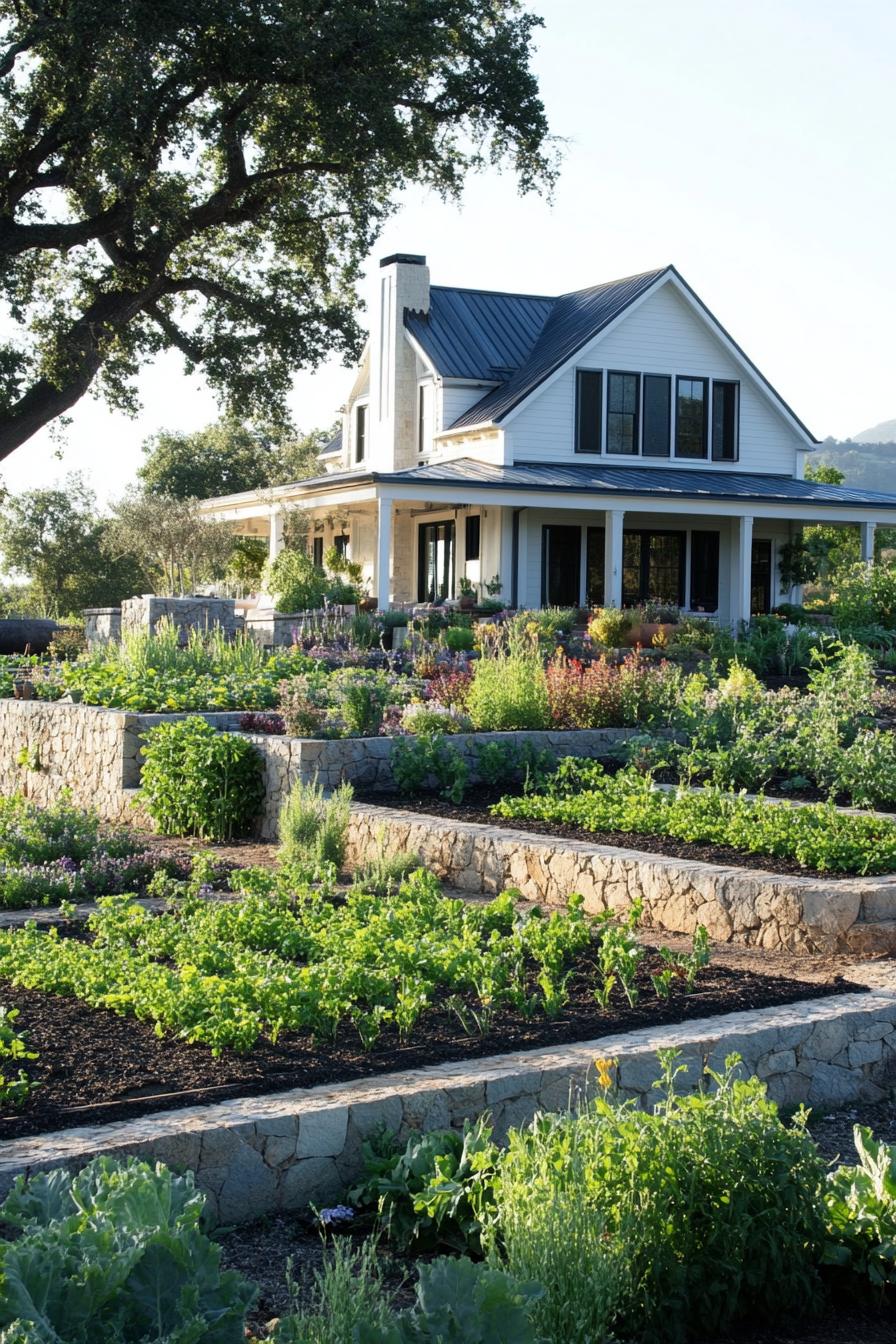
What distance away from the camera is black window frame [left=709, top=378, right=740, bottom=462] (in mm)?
28791

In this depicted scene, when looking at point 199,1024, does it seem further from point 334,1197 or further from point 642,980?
point 642,980

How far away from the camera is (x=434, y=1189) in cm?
393

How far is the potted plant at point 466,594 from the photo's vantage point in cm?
2392

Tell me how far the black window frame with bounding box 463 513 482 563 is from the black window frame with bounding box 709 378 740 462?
5.11m

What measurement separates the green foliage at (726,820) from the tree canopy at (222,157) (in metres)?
14.6

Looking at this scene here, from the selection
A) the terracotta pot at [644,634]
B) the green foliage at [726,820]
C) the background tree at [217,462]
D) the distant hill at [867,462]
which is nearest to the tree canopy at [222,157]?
the terracotta pot at [644,634]

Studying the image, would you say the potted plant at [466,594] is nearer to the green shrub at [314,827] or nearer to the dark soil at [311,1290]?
the green shrub at [314,827]

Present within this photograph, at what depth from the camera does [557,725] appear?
12789 millimetres

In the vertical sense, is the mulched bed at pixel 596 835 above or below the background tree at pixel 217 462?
below

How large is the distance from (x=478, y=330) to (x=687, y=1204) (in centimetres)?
2735

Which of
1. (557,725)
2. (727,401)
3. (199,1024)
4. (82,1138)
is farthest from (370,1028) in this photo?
(727,401)

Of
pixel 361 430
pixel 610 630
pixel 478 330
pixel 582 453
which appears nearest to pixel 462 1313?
pixel 610 630

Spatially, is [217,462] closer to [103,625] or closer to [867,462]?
[103,625]

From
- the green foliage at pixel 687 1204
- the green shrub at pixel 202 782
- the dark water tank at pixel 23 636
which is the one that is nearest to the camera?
the green foliage at pixel 687 1204
